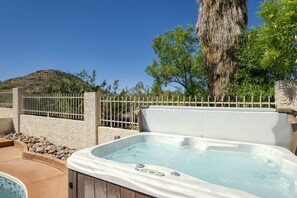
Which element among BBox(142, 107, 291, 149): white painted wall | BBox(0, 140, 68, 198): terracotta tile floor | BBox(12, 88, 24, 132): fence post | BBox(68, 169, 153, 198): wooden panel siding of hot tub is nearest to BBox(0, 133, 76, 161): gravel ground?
BBox(12, 88, 24, 132): fence post

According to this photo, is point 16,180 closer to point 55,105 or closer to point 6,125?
point 55,105

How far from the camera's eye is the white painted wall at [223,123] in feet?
12.8

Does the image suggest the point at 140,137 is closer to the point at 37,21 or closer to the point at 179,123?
the point at 179,123

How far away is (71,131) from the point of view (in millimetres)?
8016

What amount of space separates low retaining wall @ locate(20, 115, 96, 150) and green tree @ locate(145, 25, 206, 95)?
5961mm

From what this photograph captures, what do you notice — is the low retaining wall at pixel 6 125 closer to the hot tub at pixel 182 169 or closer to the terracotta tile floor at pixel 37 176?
the terracotta tile floor at pixel 37 176

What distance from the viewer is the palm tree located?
7.33 metres

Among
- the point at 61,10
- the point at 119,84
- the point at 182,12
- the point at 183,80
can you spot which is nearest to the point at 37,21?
the point at 61,10

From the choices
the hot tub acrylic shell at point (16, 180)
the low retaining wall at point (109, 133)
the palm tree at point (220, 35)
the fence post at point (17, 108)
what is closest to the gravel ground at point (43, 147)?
the fence post at point (17, 108)

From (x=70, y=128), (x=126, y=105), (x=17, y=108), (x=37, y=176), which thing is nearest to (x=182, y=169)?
(x=37, y=176)

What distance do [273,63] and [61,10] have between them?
39.3 feet

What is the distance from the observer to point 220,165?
3621 mm

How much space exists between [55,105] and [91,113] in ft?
9.30

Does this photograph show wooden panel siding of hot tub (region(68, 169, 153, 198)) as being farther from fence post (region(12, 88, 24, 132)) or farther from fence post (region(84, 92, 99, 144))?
fence post (region(12, 88, 24, 132))
